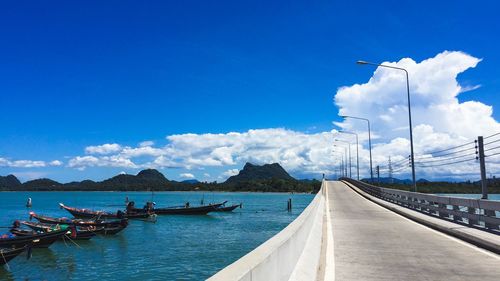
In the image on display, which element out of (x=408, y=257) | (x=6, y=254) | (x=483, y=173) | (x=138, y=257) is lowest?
(x=138, y=257)

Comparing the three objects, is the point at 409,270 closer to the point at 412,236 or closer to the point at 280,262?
the point at 280,262

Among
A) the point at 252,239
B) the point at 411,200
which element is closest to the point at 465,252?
the point at 411,200

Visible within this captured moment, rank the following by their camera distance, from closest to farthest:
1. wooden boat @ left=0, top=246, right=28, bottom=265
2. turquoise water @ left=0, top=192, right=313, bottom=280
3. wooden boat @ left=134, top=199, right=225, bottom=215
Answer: turquoise water @ left=0, top=192, right=313, bottom=280, wooden boat @ left=0, top=246, right=28, bottom=265, wooden boat @ left=134, top=199, right=225, bottom=215

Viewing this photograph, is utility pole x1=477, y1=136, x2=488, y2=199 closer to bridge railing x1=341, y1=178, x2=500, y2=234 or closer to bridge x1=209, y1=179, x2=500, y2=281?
bridge railing x1=341, y1=178, x2=500, y2=234

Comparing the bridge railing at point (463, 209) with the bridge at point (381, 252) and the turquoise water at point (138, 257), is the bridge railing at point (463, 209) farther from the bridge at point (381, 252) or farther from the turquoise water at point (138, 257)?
the turquoise water at point (138, 257)

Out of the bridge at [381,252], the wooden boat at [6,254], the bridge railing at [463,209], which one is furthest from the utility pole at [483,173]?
the wooden boat at [6,254]

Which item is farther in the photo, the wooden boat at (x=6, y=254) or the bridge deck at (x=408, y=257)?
the wooden boat at (x=6, y=254)

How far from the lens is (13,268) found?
85.8ft

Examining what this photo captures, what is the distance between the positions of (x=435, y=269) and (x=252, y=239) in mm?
31156

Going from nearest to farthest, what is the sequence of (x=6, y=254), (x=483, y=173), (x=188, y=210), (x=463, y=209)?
1. (x=483, y=173)
2. (x=463, y=209)
3. (x=6, y=254)
4. (x=188, y=210)

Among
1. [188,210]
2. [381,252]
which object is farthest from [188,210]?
[381,252]

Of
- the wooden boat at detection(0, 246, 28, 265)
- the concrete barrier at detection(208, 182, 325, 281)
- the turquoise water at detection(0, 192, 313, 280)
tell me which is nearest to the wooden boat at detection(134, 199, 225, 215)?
the turquoise water at detection(0, 192, 313, 280)

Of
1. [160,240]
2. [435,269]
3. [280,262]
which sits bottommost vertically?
[160,240]

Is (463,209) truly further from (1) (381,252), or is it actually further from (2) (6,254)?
(2) (6,254)
